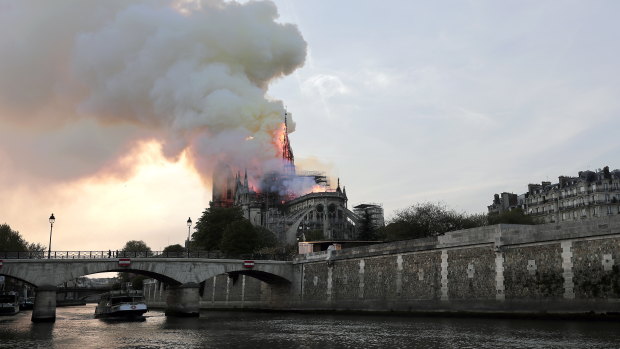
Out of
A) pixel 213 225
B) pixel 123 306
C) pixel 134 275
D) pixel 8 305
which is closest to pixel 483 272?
pixel 123 306

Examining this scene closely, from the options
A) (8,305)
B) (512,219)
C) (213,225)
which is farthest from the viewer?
(213,225)

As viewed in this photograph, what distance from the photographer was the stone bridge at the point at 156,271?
1849 inches

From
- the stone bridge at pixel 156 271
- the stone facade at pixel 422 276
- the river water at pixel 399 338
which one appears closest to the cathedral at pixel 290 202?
the stone bridge at pixel 156 271

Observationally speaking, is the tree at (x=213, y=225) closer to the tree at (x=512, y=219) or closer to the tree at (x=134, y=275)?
the tree at (x=512, y=219)

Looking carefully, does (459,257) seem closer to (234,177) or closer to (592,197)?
(592,197)

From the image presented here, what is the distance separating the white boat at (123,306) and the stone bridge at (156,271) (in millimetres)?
2367

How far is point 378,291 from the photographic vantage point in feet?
157

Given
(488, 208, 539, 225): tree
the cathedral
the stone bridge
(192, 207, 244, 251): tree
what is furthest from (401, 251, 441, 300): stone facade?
the cathedral

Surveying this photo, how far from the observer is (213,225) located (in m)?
93.4

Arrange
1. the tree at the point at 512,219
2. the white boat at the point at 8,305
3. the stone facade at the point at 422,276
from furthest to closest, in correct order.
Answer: the tree at the point at 512,219, the white boat at the point at 8,305, the stone facade at the point at 422,276

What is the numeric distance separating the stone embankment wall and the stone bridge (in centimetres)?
522

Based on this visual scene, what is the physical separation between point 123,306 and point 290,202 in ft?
341

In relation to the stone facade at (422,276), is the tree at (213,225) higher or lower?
higher

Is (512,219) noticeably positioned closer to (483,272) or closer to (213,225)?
(483,272)
